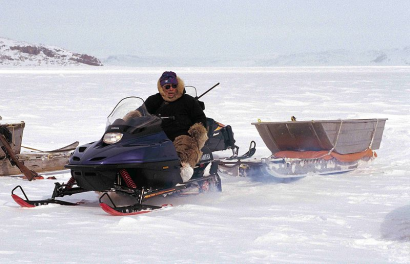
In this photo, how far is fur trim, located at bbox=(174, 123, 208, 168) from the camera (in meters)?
5.29

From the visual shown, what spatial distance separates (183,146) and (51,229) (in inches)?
62.3

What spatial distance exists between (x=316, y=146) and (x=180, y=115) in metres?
2.78

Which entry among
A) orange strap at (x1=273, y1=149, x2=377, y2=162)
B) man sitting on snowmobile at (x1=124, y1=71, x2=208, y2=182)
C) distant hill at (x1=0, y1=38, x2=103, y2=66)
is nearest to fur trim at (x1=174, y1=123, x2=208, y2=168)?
man sitting on snowmobile at (x1=124, y1=71, x2=208, y2=182)

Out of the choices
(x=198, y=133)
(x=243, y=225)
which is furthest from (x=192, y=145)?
(x=243, y=225)

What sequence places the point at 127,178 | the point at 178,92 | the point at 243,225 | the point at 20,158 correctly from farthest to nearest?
the point at 20,158 < the point at 178,92 < the point at 127,178 < the point at 243,225

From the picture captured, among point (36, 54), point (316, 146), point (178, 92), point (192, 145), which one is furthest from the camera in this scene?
point (36, 54)

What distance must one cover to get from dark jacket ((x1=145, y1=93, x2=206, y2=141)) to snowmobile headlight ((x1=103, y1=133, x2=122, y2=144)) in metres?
0.70

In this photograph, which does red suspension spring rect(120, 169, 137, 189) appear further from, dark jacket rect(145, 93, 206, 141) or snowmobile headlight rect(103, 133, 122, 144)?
dark jacket rect(145, 93, 206, 141)

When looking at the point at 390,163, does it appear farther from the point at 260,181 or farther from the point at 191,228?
the point at 191,228

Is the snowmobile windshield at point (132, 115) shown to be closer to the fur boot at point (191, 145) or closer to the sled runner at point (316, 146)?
the fur boot at point (191, 145)

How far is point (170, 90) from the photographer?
18.5 feet

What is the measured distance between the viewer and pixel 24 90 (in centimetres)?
2070

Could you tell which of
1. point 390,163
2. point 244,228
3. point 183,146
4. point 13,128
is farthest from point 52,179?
point 390,163

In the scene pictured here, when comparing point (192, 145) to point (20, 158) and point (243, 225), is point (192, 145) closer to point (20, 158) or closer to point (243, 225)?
point (243, 225)
